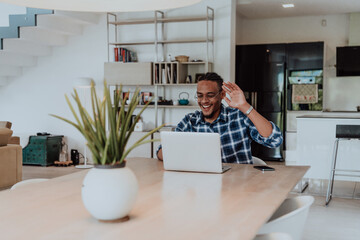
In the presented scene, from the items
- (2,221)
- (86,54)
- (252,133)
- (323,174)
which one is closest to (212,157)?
(252,133)

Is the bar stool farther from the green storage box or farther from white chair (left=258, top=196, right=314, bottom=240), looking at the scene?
the green storage box

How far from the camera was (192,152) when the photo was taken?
2.56 meters

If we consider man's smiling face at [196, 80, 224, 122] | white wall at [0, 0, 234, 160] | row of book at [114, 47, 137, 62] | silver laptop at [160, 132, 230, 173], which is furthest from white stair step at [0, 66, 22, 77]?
silver laptop at [160, 132, 230, 173]

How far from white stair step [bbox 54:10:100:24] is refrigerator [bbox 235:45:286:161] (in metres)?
2.75

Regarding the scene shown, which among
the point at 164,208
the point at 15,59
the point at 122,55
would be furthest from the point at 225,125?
the point at 15,59

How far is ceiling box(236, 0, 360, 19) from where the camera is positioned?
25.8ft

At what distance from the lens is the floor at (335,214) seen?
398 cm

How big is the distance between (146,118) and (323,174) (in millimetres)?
3358

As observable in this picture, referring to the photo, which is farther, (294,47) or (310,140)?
(294,47)

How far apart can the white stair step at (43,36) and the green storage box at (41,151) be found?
1688mm

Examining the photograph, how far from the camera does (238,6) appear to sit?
8273mm

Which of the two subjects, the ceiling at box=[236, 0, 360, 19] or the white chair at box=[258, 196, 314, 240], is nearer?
the white chair at box=[258, 196, 314, 240]

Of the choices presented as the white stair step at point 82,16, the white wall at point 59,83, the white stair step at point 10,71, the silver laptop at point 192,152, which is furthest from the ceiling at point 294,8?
the silver laptop at point 192,152

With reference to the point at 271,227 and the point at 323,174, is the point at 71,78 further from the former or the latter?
the point at 271,227
